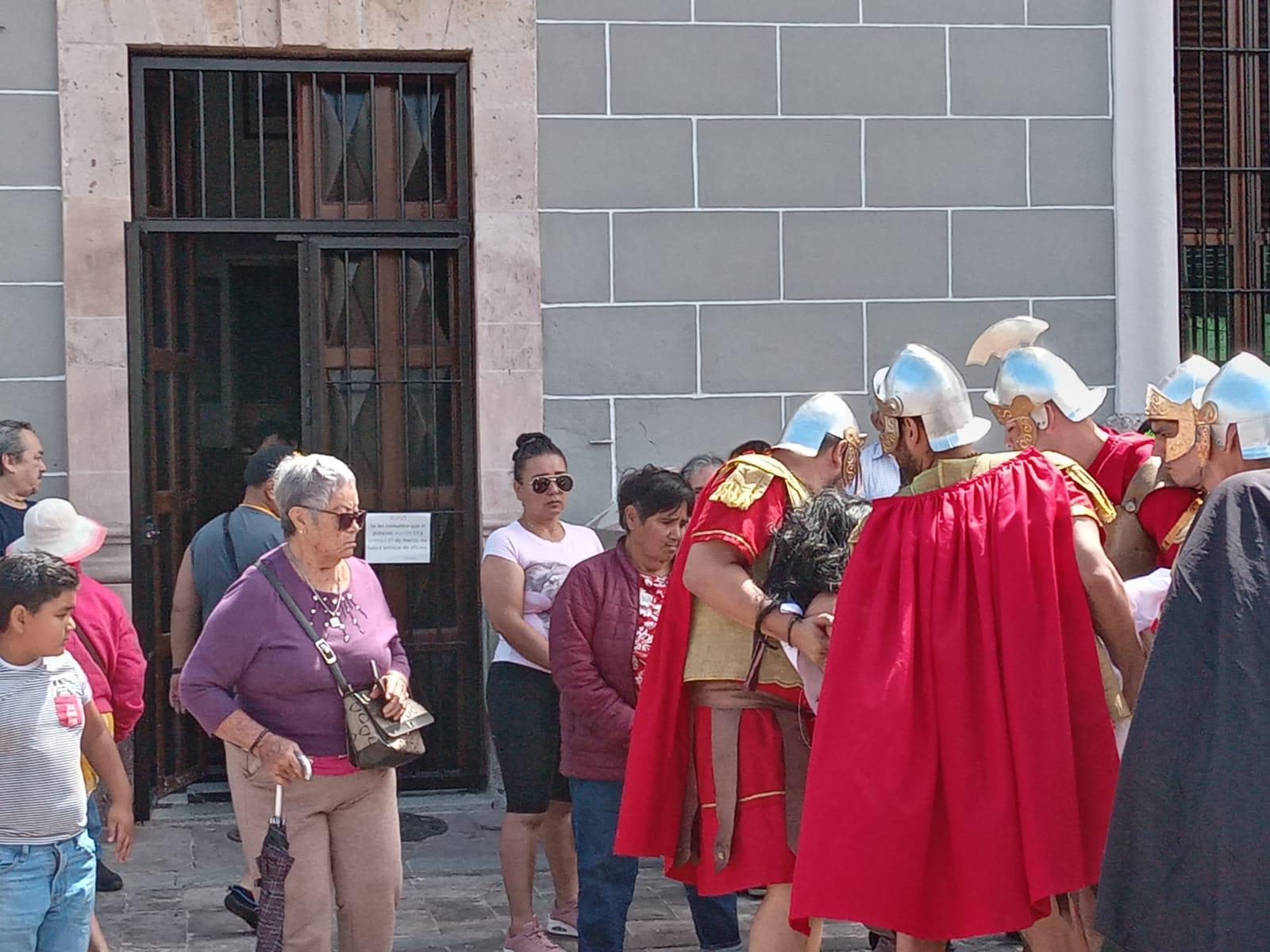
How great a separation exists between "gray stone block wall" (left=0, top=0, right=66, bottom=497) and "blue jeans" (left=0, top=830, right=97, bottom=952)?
3.50 meters

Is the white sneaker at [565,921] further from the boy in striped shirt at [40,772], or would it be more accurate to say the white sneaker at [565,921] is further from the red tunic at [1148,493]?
the red tunic at [1148,493]

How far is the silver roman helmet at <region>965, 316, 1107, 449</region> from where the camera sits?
199 inches

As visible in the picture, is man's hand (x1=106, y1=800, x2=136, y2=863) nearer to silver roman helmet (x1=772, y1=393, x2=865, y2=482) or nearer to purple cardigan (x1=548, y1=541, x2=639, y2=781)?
purple cardigan (x1=548, y1=541, x2=639, y2=781)

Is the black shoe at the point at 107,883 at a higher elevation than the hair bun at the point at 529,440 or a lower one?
lower

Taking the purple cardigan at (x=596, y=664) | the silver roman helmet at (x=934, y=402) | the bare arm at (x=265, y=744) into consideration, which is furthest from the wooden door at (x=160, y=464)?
the silver roman helmet at (x=934, y=402)

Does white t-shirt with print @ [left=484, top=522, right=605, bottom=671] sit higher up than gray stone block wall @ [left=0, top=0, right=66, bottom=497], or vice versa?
gray stone block wall @ [left=0, top=0, right=66, bottom=497]

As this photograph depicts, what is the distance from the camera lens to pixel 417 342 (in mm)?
8023

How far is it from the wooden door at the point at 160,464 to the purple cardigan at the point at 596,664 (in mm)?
2870

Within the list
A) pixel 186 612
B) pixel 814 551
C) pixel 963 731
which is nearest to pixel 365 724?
pixel 814 551

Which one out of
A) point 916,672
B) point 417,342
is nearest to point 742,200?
point 417,342

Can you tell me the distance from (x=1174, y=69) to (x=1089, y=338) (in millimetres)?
1427

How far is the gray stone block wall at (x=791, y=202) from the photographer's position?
790cm

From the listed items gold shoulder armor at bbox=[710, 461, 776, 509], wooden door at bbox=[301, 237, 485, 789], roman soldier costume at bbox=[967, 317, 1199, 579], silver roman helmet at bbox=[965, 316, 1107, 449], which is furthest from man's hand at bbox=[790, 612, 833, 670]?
wooden door at bbox=[301, 237, 485, 789]

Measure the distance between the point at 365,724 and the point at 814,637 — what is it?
1158 millimetres
